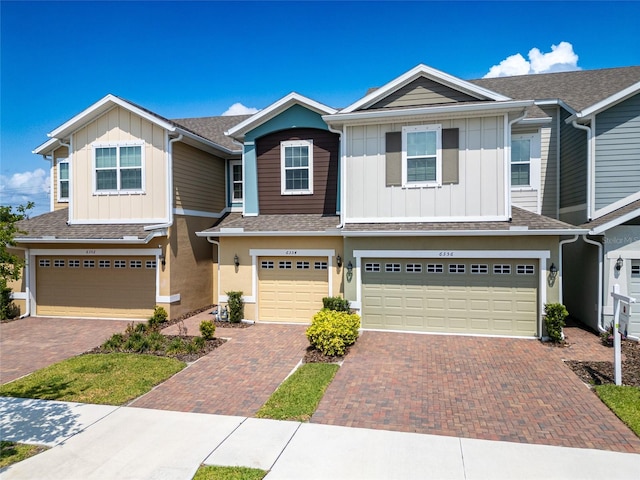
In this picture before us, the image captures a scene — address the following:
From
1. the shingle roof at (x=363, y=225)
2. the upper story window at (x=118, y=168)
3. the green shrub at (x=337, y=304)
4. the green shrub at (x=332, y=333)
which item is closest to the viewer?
the green shrub at (x=332, y=333)

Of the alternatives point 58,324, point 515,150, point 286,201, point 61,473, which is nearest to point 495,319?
point 515,150

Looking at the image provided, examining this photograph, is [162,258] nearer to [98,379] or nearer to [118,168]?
[118,168]

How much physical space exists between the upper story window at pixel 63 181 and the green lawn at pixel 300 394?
14.6m

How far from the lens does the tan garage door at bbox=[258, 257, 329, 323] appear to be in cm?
1328

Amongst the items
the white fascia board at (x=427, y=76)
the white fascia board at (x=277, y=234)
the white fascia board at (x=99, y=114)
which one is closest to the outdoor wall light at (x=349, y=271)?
the white fascia board at (x=277, y=234)

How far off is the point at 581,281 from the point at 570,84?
27.3ft

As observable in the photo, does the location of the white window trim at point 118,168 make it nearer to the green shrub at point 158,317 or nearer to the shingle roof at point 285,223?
the shingle roof at point 285,223

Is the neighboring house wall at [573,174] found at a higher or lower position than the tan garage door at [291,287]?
higher

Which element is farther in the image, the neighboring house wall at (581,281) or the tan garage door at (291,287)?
the tan garage door at (291,287)

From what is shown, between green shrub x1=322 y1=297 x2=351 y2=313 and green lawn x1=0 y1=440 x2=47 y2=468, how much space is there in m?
7.52

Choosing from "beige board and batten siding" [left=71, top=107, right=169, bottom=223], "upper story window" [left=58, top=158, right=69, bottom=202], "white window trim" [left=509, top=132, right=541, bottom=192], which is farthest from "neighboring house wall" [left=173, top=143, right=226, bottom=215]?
"white window trim" [left=509, top=132, right=541, bottom=192]

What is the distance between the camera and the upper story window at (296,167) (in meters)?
14.2

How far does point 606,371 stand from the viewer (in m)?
8.65

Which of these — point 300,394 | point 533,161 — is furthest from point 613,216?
point 300,394
